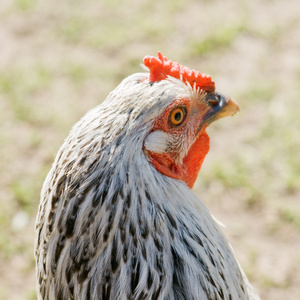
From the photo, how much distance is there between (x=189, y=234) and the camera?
2.48 meters

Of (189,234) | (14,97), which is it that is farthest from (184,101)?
(14,97)

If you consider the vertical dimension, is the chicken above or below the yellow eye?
below

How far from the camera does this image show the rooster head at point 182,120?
250 centimetres

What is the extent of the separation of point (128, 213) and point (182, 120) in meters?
0.60

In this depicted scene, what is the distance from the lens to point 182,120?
104 inches

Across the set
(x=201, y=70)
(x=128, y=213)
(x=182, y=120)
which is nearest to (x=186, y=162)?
(x=182, y=120)

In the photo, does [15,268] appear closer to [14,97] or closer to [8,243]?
[8,243]

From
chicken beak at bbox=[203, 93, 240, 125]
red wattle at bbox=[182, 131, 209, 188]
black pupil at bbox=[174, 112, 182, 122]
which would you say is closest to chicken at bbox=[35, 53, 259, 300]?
black pupil at bbox=[174, 112, 182, 122]

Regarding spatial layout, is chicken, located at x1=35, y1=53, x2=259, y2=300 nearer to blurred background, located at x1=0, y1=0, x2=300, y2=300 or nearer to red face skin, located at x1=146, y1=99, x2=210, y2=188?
red face skin, located at x1=146, y1=99, x2=210, y2=188

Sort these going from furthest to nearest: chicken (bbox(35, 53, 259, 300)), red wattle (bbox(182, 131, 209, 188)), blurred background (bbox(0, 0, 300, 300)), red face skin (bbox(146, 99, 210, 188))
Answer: blurred background (bbox(0, 0, 300, 300)) → red wattle (bbox(182, 131, 209, 188)) → red face skin (bbox(146, 99, 210, 188)) → chicken (bbox(35, 53, 259, 300))

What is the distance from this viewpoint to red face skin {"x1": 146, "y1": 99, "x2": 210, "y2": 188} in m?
2.50

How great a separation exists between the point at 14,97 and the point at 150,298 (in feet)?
15.0

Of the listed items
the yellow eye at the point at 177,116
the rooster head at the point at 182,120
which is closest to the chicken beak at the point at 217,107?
the rooster head at the point at 182,120

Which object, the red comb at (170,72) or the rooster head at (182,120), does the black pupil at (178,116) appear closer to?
the rooster head at (182,120)
